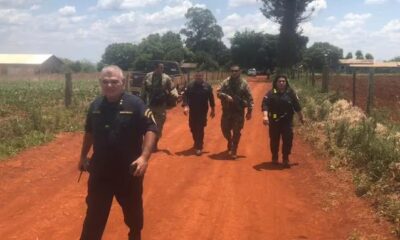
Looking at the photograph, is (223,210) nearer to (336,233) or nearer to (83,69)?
(336,233)

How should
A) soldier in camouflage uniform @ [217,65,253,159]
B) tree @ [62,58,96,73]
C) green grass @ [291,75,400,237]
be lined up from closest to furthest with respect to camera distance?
green grass @ [291,75,400,237], soldier in camouflage uniform @ [217,65,253,159], tree @ [62,58,96,73]

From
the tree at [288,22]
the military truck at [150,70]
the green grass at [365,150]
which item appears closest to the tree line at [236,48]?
the tree at [288,22]

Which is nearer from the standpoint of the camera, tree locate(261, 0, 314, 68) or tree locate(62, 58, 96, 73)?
tree locate(261, 0, 314, 68)

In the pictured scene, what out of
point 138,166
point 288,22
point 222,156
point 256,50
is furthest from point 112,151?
point 256,50

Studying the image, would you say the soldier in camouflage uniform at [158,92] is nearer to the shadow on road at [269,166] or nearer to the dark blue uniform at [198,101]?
the dark blue uniform at [198,101]

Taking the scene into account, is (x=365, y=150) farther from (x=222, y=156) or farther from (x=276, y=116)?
(x=222, y=156)

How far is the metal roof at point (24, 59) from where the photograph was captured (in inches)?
3418

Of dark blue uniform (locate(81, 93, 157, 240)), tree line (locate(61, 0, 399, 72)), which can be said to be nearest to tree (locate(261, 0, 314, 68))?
tree line (locate(61, 0, 399, 72))

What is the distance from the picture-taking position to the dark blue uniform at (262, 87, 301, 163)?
1062 cm

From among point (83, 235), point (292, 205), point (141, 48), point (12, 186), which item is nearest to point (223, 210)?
point (292, 205)

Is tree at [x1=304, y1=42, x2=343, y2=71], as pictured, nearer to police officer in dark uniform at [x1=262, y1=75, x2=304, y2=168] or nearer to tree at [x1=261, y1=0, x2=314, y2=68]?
→ tree at [x1=261, y1=0, x2=314, y2=68]

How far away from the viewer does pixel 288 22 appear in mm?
54250

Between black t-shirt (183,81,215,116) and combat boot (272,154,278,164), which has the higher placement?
black t-shirt (183,81,215,116)

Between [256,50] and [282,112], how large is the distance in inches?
2812
